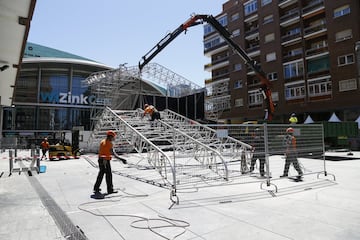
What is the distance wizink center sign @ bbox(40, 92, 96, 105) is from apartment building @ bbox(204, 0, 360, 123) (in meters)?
28.5

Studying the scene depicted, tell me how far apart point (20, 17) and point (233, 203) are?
6.72m

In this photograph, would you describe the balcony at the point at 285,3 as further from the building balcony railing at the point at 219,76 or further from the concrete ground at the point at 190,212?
the concrete ground at the point at 190,212

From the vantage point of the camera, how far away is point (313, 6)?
3234 cm

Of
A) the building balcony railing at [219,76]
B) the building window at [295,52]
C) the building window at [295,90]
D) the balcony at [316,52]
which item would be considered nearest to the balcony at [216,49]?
the building balcony railing at [219,76]

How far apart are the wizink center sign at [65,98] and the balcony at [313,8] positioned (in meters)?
40.7

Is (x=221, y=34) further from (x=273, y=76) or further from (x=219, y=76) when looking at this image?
(x=219, y=76)

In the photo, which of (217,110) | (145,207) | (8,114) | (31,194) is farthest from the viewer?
(8,114)

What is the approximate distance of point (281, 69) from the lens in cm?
3572

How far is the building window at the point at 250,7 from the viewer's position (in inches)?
1597

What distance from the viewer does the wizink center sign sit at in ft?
175

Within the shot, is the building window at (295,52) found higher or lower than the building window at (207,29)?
lower

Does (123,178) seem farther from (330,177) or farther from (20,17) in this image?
(330,177)

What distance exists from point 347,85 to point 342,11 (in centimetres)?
860

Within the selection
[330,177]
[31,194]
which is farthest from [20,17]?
[330,177]
